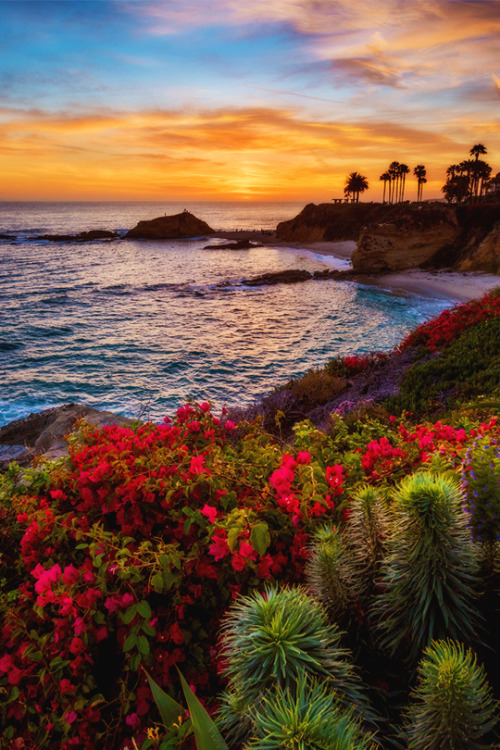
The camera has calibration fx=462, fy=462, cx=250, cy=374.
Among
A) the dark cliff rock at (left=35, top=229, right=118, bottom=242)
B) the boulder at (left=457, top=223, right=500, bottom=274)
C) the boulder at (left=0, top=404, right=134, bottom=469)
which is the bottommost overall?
the boulder at (left=0, top=404, right=134, bottom=469)

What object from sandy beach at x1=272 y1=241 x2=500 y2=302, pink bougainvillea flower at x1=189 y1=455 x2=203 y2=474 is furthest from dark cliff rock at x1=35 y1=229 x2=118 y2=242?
pink bougainvillea flower at x1=189 y1=455 x2=203 y2=474

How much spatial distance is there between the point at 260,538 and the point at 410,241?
51.9m

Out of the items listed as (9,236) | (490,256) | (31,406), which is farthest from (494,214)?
(9,236)

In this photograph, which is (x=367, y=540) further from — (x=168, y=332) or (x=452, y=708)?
(x=168, y=332)

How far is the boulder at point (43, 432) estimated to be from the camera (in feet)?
31.6

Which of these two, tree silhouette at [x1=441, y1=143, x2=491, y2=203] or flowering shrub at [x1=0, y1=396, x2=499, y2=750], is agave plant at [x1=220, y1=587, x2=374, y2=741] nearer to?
flowering shrub at [x1=0, y1=396, x2=499, y2=750]

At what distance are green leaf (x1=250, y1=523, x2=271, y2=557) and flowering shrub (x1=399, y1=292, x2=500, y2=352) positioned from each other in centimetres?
1176

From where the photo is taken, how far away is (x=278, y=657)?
174 centimetres

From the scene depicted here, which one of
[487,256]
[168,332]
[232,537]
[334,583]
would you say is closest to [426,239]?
[487,256]

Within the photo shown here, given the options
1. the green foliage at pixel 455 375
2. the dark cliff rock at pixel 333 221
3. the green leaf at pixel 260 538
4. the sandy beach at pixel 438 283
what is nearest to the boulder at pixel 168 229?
the dark cliff rock at pixel 333 221

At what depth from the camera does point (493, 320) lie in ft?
42.9

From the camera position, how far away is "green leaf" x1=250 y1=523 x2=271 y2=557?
9.07 ft

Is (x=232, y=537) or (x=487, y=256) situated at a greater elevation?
(x=487, y=256)

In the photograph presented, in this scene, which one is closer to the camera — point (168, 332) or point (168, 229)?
point (168, 332)
